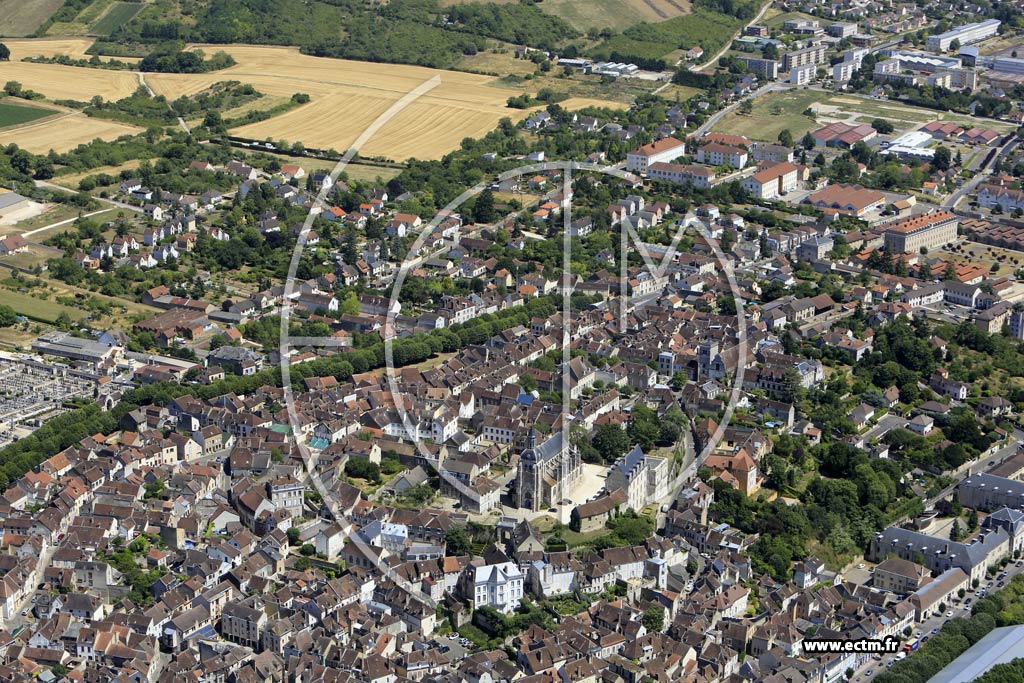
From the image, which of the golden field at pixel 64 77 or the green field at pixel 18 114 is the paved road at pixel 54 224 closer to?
the green field at pixel 18 114

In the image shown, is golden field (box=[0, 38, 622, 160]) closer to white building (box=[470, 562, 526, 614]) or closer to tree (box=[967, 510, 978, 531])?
tree (box=[967, 510, 978, 531])

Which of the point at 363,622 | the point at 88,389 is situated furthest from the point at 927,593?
the point at 88,389

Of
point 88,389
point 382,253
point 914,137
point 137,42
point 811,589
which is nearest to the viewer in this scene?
point 811,589

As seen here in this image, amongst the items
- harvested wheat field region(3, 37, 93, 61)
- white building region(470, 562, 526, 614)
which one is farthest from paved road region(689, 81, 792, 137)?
white building region(470, 562, 526, 614)

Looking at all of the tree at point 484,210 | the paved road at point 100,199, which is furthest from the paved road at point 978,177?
the paved road at point 100,199

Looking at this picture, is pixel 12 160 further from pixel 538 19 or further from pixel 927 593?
pixel 927 593

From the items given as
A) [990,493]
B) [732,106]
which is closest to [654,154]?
[732,106]
